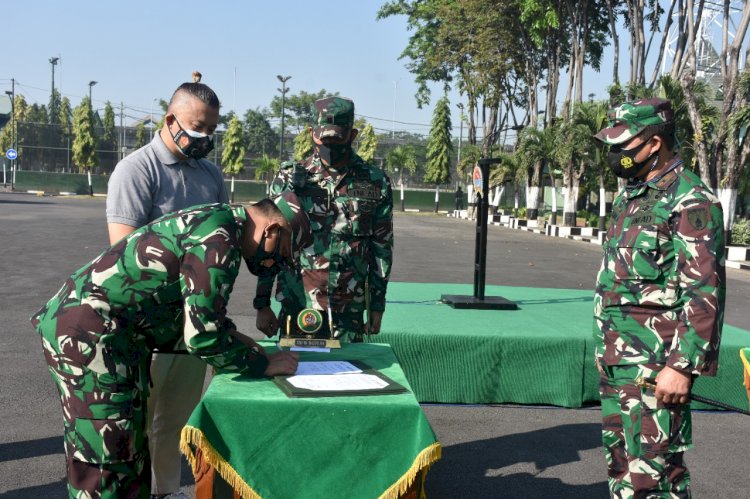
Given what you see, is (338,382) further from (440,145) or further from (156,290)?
(440,145)

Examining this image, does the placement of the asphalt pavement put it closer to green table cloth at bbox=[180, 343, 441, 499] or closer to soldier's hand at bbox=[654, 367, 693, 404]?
green table cloth at bbox=[180, 343, 441, 499]

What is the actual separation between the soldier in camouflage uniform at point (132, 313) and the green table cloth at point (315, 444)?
200 millimetres

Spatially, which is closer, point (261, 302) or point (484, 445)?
point (261, 302)

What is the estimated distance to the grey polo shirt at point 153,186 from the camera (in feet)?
10.0

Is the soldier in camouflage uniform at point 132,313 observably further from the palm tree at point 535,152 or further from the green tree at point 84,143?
the green tree at point 84,143

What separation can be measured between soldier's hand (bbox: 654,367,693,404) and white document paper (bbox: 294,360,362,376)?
1.07m

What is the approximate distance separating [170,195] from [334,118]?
3.28 feet

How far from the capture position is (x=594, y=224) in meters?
27.4

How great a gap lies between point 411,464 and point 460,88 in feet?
124

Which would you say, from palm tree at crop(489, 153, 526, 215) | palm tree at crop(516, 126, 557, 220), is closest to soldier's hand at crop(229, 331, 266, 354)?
palm tree at crop(516, 126, 557, 220)

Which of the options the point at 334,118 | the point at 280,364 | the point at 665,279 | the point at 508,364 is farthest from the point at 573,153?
the point at 280,364

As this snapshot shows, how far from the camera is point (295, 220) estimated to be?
7.57 ft

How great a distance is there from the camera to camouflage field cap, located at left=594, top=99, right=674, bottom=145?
2797 millimetres

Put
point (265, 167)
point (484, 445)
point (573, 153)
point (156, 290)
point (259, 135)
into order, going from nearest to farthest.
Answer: point (156, 290), point (484, 445), point (573, 153), point (265, 167), point (259, 135)
